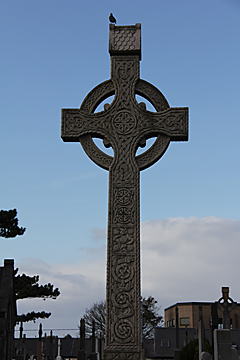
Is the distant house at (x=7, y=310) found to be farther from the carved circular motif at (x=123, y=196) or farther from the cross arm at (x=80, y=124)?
the carved circular motif at (x=123, y=196)

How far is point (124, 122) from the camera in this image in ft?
32.3

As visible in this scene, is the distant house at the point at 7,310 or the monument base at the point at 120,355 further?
the distant house at the point at 7,310

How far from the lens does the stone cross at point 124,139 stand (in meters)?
8.80

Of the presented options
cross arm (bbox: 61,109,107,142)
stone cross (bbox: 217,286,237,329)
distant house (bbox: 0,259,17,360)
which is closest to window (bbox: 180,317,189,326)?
distant house (bbox: 0,259,17,360)

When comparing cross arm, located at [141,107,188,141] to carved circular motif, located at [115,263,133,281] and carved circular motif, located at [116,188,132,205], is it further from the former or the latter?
carved circular motif, located at [115,263,133,281]

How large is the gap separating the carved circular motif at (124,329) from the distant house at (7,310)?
32.4 ft

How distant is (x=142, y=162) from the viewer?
31.6 feet

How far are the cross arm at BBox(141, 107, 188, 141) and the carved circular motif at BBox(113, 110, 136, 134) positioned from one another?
0.27 m

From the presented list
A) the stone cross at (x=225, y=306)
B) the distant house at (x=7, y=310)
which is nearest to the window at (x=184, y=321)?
the distant house at (x=7, y=310)

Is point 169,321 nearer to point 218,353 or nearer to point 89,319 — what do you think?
point 89,319

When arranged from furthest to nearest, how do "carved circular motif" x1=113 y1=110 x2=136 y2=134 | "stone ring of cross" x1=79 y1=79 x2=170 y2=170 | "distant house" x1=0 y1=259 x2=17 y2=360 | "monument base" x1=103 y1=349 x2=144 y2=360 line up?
"distant house" x1=0 y1=259 x2=17 y2=360
"carved circular motif" x1=113 y1=110 x2=136 y2=134
"stone ring of cross" x1=79 y1=79 x2=170 y2=170
"monument base" x1=103 y1=349 x2=144 y2=360

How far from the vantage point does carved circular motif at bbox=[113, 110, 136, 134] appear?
9.80 m

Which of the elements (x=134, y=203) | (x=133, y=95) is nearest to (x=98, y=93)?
(x=133, y=95)

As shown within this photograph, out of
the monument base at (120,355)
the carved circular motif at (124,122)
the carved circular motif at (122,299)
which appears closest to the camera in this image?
the monument base at (120,355)
